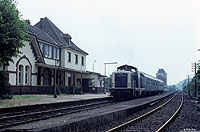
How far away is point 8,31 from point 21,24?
1.17 metres

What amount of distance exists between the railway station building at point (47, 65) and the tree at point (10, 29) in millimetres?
7217

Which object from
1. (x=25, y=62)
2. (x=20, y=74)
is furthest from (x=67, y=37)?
(x=20, y=74)

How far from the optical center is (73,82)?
43.7m

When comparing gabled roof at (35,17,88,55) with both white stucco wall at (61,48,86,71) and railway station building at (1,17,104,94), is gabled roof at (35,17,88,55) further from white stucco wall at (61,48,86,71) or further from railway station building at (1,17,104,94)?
white stucco wall at (61,48,86,71)

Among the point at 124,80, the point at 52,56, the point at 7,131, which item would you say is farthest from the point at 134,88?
the point at 7,131

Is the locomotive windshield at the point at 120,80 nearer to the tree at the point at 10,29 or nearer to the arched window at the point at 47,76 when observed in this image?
the arched window at the point at 47,76

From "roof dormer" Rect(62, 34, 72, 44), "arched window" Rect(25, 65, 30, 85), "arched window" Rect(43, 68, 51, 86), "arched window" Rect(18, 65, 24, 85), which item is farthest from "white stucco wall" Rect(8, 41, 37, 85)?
"roof dormer" Rect(62, 34, 72, 44)

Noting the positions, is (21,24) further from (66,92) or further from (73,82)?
(73,82)

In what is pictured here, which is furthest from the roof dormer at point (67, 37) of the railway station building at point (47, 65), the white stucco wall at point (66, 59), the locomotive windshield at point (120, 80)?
the locomotive windshield at point (120, 80)

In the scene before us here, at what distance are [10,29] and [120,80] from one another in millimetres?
13274

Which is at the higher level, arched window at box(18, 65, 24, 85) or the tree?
the tree

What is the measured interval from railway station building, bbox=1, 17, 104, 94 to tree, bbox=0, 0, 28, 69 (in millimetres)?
7217

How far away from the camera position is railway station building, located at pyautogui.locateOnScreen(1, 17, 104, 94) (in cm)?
2984

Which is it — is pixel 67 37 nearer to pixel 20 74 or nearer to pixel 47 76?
pixel 47 76
